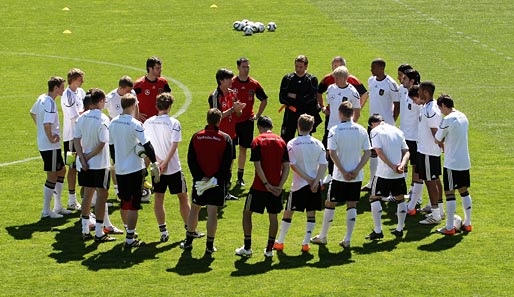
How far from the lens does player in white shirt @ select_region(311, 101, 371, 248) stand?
14.9m

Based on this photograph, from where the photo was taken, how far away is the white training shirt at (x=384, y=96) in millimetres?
18188

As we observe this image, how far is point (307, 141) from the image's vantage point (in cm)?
1459

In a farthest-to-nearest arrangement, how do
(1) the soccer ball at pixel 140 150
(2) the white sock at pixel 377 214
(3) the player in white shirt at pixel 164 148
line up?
(2) the white sock at pixel 377 214 < (3) the player in white shirt at pixel 164 148 < (1) the soccer ball at pixel 140 150

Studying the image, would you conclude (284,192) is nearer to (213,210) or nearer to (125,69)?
(213,210)

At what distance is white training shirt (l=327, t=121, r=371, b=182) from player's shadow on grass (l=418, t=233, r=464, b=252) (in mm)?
1495

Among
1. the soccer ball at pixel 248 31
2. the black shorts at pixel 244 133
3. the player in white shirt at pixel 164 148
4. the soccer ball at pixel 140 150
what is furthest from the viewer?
the soccer ball at pixel 248 31

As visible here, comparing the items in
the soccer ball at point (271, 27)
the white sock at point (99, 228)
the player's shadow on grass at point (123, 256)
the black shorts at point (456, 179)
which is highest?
the soccer ball at point (271, 27)

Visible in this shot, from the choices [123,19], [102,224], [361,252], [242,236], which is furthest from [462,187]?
[123,19]

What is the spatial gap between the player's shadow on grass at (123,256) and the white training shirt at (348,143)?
2.94 meters

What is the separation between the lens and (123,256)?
1471 centimetres

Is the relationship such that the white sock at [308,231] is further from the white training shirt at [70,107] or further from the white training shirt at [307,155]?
the white training shirt at [70,107]

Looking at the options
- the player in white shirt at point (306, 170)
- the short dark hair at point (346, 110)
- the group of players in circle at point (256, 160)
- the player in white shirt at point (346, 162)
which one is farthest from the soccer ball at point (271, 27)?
the player in white shirt at point (306, 170)

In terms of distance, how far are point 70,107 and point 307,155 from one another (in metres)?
4.75

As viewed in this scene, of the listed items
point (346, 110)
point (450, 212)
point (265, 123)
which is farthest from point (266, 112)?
point (265, 123)
